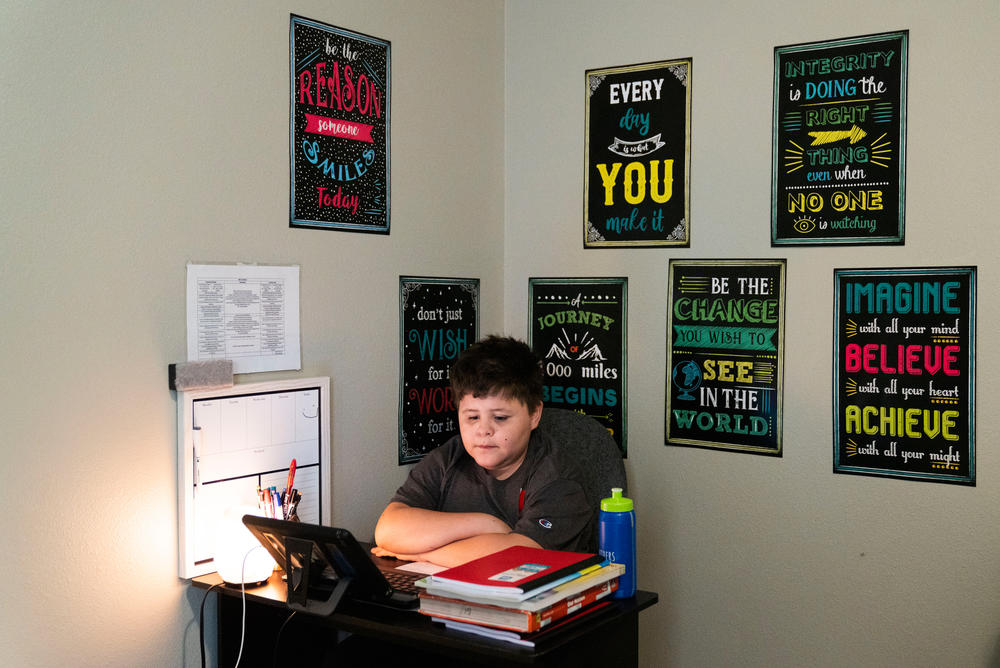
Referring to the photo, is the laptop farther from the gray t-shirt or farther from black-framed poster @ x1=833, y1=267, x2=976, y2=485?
black-framed poster @ x1=833, y1=267, x2=976, y2=485

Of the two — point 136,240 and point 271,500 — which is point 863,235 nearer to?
point 271,500

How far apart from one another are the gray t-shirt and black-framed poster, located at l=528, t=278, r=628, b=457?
18.7 inches

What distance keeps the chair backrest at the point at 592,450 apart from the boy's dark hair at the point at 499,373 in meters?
0.26

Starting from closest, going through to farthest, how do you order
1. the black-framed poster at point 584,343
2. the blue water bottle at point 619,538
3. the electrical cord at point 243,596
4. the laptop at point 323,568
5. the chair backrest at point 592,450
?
the laptop at point 323,568, the blue water bottle at point 619,538, the electrical cord at point 243,596, the chair backrest at point 592,450, the black-framed poster at point 584,343

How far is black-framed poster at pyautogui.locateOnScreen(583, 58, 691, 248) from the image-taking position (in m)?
2.82

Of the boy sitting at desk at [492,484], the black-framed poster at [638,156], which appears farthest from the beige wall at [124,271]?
the black-framed poster at [638,156]

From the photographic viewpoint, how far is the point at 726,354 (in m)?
2.75

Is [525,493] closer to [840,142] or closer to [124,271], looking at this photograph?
[124,271]

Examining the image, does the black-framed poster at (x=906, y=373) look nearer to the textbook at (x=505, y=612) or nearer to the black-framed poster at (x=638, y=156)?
the black-framed poster at (x=638, y=156)

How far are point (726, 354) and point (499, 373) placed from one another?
31.9 inches

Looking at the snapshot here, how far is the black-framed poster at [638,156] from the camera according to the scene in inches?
111

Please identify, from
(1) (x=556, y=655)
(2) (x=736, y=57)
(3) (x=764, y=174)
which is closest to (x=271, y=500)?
(1) (x=556, y=655)

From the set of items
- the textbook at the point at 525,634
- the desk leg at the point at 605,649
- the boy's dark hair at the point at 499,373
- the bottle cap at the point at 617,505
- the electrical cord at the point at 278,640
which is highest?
the boy's dark hair at the point at 499,373

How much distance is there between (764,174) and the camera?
268 centimetres
